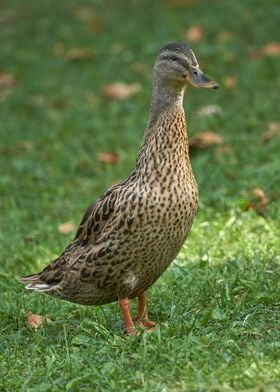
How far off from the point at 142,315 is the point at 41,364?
2.61ft

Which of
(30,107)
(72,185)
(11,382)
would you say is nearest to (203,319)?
(11,382)

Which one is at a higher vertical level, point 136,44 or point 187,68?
point 187,68

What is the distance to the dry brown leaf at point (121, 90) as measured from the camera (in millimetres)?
10719

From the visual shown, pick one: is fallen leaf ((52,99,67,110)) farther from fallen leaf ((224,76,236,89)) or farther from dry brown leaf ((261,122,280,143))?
dry brown leaf ((261,122,280,143))

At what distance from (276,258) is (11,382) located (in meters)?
2.02

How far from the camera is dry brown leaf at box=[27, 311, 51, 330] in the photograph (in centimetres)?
580

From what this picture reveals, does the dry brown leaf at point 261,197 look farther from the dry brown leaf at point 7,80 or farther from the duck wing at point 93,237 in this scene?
the dry brown leaf at point 7,80

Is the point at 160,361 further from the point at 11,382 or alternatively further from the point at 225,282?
the point at 225,282

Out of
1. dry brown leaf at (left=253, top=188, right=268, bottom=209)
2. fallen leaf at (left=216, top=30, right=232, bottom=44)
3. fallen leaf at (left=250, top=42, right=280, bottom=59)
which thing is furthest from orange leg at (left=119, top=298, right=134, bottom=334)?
fallen leaf at (left=216, top=30, right=232, bottom=44)

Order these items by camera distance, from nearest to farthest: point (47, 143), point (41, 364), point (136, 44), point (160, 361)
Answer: point (160, 361) → point (41, 364) → point (47, 143) → point (136, 44)

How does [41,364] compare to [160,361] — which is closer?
[160,361]

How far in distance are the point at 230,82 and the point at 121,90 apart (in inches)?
47.1

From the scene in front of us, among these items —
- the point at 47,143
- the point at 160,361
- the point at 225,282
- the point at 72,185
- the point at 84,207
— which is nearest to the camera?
the point at 160,361

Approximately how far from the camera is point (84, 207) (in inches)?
324
